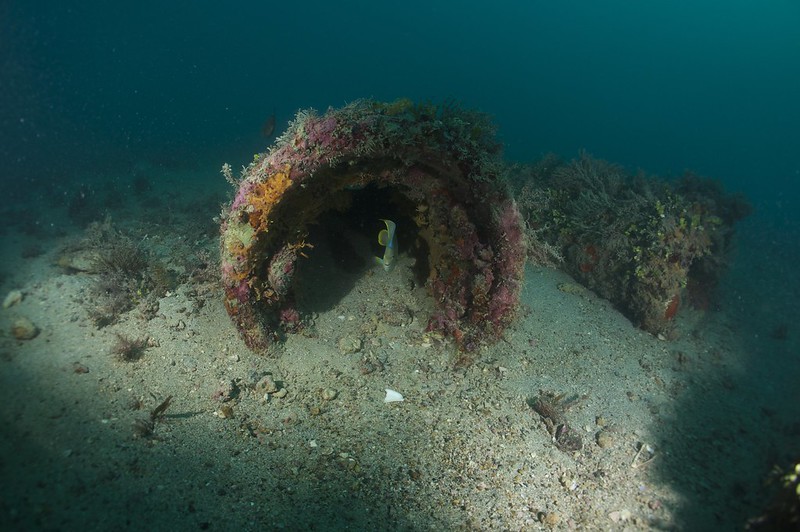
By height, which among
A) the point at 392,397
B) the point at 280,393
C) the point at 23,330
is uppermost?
the point at 392,397

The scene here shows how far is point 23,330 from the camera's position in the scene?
472 cm

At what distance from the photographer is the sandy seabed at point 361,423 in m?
3.28

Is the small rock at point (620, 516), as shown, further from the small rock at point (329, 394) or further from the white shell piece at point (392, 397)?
the small rock at point (329, 394)

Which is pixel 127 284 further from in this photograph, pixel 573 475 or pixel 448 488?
pixel 573 475

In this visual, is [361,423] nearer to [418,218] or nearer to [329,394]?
[329,394]

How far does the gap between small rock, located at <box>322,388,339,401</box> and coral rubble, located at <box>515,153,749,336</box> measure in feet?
12.4

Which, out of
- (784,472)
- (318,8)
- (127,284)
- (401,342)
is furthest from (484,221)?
(318,8)

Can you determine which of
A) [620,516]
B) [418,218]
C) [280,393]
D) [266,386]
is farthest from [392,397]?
[620,516]

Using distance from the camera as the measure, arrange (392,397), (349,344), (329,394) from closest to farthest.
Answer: (329,394) → (392,397) → (349,344)

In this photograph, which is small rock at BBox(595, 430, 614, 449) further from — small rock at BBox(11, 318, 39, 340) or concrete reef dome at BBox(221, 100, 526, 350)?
small rock at BBox(11, 318, 39, 340)

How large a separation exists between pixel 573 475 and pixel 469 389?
141 cm

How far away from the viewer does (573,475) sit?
408cm

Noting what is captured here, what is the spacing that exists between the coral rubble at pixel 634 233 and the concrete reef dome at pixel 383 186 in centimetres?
164

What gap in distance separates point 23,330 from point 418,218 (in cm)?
513
